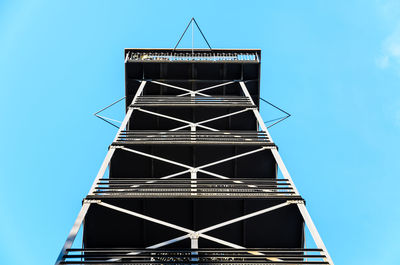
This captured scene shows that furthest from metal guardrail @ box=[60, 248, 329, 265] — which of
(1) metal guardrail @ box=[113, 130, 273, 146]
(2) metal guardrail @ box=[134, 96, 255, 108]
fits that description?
(2) metal guardrail @ box=[134, 96, 255, 108]

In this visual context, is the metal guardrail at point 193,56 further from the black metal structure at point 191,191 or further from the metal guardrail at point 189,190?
the metal guardrail at point 189,190

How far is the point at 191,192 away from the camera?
36.3 ft

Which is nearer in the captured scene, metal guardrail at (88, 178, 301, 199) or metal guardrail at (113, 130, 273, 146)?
metal guardrail at (88, 178, 301, 199)

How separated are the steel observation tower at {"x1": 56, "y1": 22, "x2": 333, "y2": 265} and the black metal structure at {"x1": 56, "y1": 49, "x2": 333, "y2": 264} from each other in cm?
3

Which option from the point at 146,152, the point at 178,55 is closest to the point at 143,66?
the point at 178,55

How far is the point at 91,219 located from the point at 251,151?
592 cm

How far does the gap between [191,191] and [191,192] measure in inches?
5.8

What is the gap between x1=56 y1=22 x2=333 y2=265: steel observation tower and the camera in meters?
9.88

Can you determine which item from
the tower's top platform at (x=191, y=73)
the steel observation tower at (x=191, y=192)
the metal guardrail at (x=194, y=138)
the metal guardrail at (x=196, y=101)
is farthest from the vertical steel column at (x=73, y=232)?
the tower's top platform at (x=191, y=73)

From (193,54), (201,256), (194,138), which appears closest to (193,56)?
(193,54)

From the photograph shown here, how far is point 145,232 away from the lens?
36.5 ft

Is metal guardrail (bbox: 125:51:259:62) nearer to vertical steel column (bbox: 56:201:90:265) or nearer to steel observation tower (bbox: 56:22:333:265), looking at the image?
steel observation tower (bbox: 56:22:333:265)

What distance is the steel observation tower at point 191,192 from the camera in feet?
32.4

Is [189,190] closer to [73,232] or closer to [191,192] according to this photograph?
[191,192]
